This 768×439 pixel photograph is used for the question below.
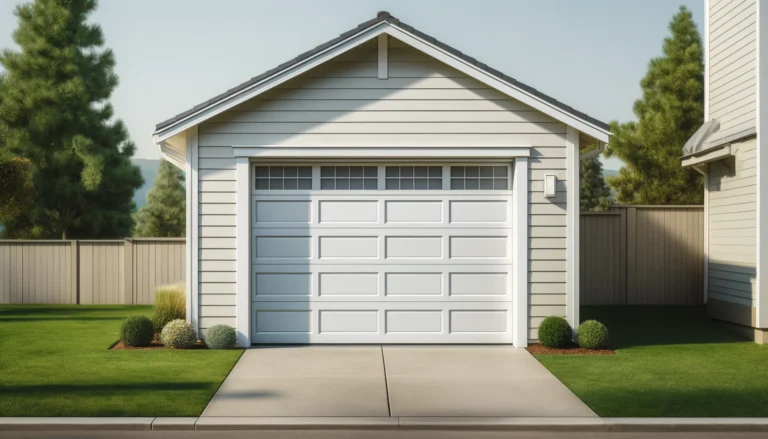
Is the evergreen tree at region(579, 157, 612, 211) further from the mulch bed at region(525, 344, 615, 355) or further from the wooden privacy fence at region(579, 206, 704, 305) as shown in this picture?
the mulch bed at region(525, 344, 615, 355)

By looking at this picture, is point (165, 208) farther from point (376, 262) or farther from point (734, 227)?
point (734, 227)

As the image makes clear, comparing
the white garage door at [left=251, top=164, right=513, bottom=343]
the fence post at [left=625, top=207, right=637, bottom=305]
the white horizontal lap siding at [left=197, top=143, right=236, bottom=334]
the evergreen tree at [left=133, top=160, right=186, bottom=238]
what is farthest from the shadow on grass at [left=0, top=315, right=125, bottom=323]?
the evergreen tree at [left=133, top=160, right=186, bottom=238]

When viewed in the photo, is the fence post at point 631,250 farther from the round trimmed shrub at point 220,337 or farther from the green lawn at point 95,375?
the green lawn at point 95,375

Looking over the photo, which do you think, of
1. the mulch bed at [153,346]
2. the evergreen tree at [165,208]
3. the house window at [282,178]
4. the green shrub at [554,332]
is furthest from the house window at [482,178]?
the evergreen tree at [165,208]

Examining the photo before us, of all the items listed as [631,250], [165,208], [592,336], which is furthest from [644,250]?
[165,208]

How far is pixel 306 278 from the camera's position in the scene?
12055 mm

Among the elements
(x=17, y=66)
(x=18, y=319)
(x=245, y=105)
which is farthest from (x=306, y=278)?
(x=17, y=66)

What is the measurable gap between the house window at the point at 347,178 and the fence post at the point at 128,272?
7.52 metres

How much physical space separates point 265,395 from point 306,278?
3613 mm

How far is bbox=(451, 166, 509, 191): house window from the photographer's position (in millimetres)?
12195

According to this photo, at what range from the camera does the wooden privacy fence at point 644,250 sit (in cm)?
1661

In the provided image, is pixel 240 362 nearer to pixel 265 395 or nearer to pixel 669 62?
pixel 265 395

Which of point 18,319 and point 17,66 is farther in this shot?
point 17,66

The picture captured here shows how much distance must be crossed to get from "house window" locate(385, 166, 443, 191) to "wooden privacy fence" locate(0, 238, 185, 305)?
295 inches
